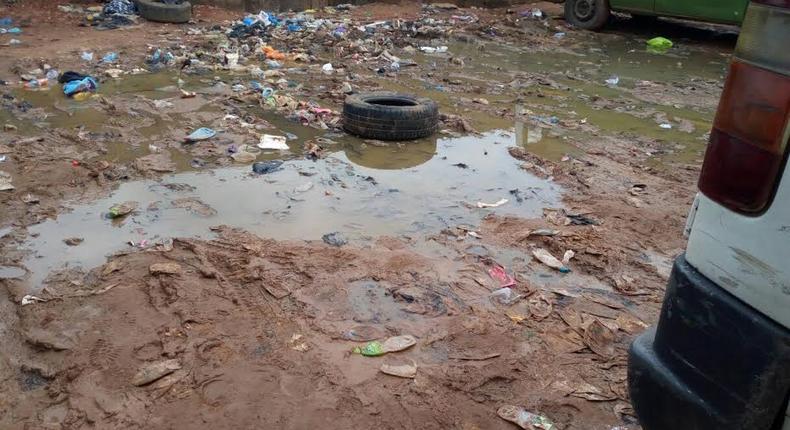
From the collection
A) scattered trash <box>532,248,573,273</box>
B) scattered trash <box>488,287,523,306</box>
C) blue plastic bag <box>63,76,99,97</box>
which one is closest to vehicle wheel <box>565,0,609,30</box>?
blue plastic bag <box>63,76,99,97</box>

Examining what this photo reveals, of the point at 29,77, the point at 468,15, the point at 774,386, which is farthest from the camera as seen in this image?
the point at 468,15

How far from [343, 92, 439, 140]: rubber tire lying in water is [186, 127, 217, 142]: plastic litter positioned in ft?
4.21

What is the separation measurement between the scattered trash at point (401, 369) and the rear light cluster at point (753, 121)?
160 cm

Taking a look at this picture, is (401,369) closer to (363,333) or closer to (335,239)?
(363,333)

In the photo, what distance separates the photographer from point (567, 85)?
884 cm

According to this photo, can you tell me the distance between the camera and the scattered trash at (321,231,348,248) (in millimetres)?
4047

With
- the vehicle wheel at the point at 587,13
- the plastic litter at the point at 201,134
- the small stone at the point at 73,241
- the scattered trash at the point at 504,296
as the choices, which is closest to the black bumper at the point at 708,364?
the scattered trash at the point at 504,296

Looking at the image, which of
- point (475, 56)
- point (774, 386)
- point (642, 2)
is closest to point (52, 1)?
point (475, 56)

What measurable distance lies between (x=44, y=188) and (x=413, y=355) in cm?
325

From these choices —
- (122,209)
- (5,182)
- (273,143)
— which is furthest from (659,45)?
(5,182)

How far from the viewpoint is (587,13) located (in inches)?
516

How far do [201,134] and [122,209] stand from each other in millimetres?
1634

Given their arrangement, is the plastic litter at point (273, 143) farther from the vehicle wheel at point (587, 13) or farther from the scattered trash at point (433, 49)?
the vehicle wheel at point (587, 13)

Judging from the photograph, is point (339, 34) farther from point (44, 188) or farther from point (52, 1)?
point (44, 188)
